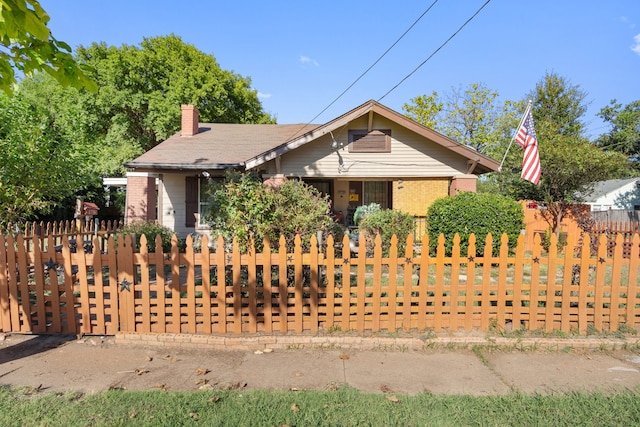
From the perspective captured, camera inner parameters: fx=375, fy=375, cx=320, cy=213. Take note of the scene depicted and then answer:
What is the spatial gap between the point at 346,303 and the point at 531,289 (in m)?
2.28

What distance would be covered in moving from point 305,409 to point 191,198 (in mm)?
11489

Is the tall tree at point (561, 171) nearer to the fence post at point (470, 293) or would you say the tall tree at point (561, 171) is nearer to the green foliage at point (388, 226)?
the green foliage at point (388, 226)

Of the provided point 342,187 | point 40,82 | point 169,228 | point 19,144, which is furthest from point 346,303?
point 40,82

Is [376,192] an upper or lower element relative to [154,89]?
lower

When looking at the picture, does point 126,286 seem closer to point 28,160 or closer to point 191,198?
point 28,160

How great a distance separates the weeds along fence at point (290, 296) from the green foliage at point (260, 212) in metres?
0.83

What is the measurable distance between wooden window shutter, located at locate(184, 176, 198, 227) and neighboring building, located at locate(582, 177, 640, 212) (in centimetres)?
3238

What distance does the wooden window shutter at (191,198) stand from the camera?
43.9ft

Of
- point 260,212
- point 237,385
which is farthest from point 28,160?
point 237,385

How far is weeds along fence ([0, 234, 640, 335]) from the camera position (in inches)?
177

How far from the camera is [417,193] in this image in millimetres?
12883

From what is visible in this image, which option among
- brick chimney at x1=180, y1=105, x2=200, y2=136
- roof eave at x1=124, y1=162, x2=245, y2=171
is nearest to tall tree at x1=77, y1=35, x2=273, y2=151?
brick chimney at x1=180, y1=105, x2=200, y2=136

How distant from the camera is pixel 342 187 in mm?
17031

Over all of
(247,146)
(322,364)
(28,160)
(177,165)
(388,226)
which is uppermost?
(247,146)
